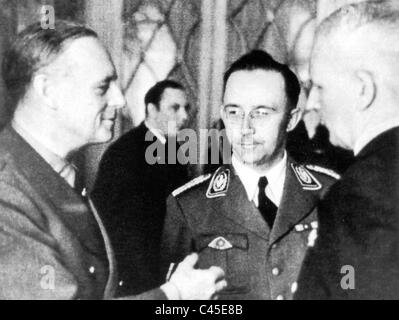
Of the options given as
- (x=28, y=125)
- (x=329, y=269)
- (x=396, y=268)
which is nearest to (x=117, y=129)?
(x=28, y=125)

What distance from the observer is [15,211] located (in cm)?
257

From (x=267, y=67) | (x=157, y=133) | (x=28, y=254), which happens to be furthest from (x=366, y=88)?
(x=28, y=254)

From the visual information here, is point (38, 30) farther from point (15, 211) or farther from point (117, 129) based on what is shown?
point (15, 211)

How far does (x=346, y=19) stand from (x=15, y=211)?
57.7 inches

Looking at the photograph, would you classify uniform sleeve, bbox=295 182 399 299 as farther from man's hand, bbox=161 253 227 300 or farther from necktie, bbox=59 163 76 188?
necktie, bbox=59 163 76 188

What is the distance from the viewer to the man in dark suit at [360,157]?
262 centimetres

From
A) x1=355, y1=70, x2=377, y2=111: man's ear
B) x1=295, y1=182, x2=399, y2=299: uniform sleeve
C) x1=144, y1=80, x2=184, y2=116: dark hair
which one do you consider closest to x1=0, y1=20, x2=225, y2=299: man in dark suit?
x1=144, y1=80, x2=184, y2=116: dark hair

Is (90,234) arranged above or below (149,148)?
below

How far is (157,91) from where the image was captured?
9.04 ft

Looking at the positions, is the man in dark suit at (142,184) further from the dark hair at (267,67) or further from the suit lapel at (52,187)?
the dark hair at (267,67)

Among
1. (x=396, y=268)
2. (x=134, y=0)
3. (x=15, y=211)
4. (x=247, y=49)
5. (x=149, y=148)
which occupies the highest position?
(x=134, y=0)

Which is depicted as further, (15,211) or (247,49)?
(247,49)

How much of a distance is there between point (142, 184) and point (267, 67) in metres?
0.67

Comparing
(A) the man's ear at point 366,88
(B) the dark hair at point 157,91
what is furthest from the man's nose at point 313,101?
(B) the dark hair at point 157,91
